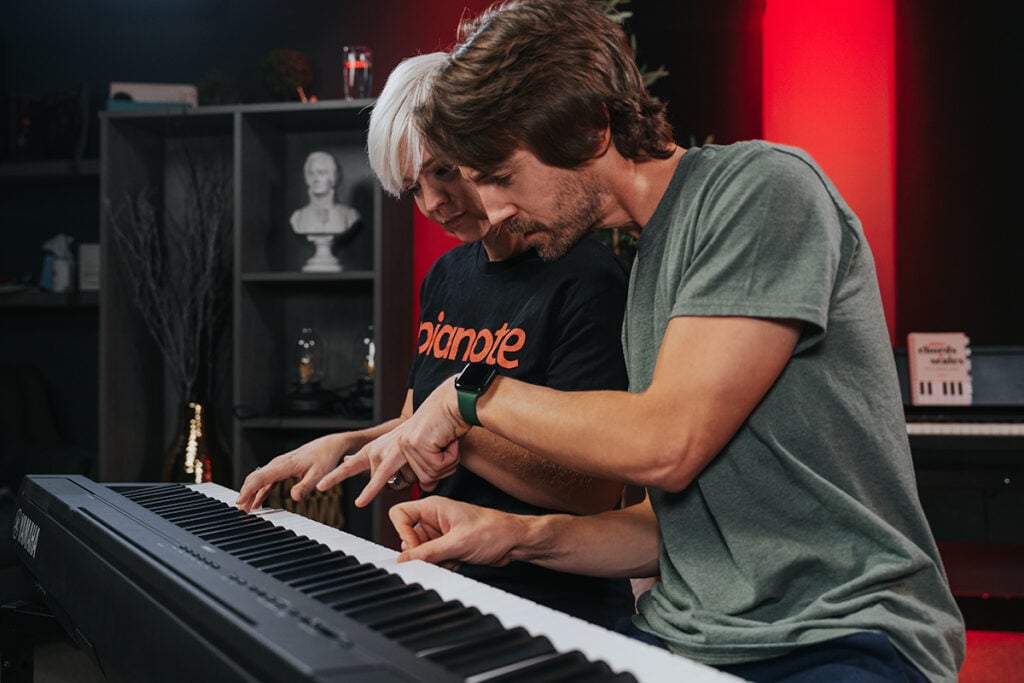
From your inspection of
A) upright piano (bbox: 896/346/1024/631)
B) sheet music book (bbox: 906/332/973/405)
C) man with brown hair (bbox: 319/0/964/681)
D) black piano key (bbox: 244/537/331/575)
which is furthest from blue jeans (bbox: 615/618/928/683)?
sheet music book (bbox: 906/332/973/405)

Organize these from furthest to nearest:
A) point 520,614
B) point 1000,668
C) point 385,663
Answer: point 1000,668
point 520,614
point 385,663

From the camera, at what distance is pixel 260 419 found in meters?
4.08

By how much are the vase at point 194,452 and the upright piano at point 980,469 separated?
8.82ft

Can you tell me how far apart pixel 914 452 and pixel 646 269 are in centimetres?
280

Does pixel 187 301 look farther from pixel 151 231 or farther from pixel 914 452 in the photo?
pixel 914 452

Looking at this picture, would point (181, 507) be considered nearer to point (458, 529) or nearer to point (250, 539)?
point (250, 539)

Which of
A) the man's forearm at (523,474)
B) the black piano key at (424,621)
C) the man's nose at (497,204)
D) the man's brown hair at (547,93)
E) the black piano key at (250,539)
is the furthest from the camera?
the man's forearm at (523,474)

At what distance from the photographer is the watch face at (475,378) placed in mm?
1182

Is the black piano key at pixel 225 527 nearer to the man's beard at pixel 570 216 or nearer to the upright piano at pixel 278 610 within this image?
the upright piano at pixel 278 610

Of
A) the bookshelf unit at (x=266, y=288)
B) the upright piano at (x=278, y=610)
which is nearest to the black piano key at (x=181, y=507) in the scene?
the upright piano at (x=278, y=610)

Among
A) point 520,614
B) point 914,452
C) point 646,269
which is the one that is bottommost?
point 914,452

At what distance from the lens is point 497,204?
135cm

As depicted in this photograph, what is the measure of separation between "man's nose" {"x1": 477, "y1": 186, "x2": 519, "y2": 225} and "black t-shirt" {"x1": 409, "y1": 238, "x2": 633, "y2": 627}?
33 cm

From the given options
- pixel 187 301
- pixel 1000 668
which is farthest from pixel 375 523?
pixel 1000 668
